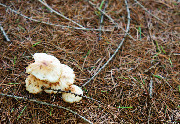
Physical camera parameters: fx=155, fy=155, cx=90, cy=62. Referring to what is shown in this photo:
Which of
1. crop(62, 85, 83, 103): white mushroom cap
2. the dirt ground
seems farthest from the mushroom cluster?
the dirt ground

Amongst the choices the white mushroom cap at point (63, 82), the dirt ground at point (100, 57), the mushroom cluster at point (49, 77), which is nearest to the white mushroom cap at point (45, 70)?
the mushroom cluster at point (49, 77)

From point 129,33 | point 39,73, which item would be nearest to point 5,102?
point 39,73

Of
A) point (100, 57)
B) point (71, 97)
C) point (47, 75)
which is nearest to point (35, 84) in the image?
point (47, 75)

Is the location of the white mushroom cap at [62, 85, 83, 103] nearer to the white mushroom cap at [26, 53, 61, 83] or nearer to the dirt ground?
the dirt ground

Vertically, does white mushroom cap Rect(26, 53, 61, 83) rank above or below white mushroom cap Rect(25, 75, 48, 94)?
above

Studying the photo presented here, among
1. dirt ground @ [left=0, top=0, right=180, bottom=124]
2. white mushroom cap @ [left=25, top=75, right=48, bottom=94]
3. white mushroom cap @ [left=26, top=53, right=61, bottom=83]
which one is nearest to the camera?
white mushroom cap @ [left=26, top=53, right=61, bottom=83]

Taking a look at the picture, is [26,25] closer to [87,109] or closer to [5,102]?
[5,102]
